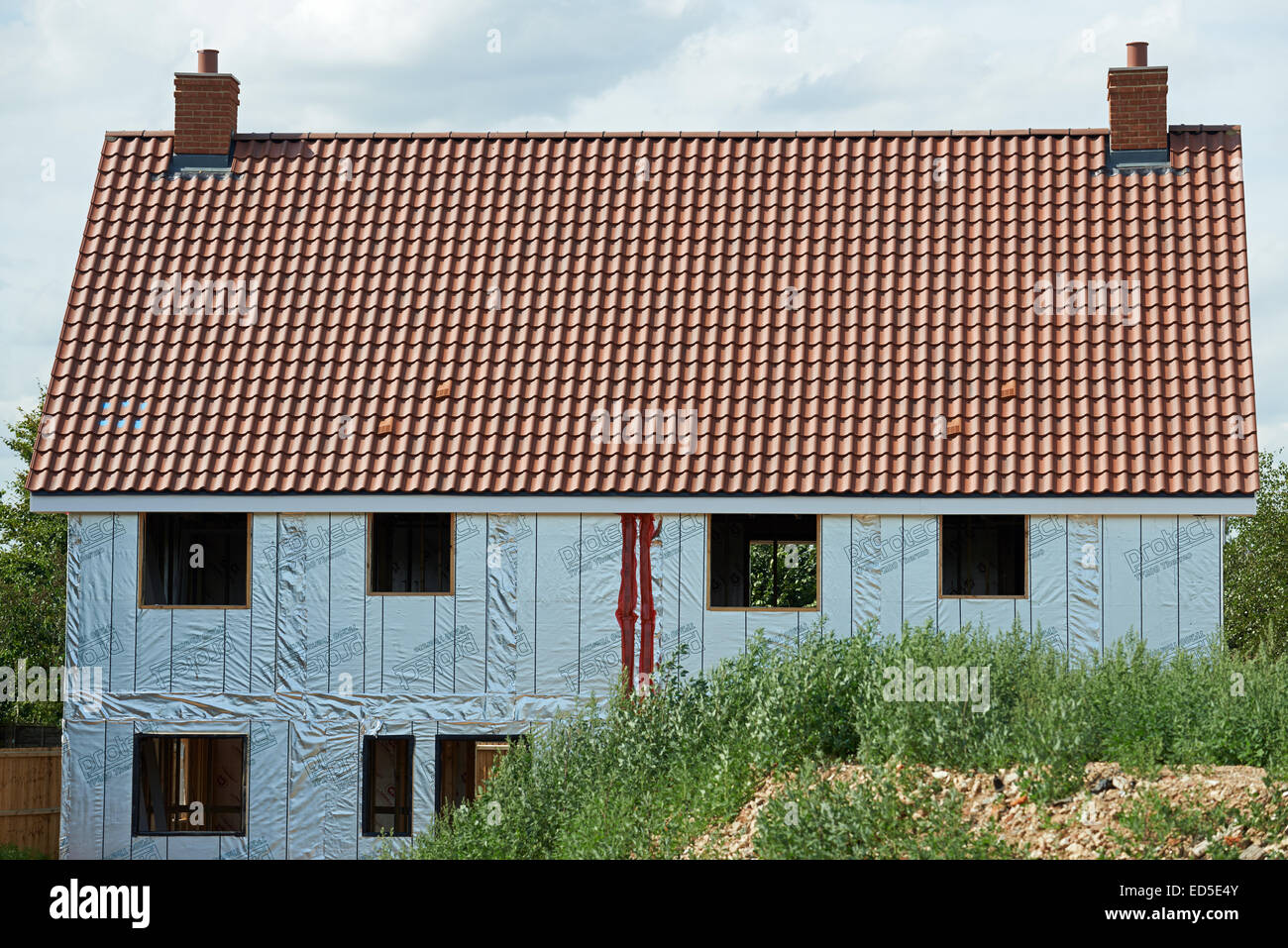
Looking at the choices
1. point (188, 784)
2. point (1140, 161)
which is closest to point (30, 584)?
point (188, 784)

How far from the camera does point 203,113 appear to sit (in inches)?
767

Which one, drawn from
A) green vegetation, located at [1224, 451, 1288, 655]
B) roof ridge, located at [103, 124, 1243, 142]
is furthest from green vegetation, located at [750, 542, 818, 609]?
green vegetation, located at [1224, 451, 1288, 655]

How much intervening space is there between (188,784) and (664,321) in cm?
1124

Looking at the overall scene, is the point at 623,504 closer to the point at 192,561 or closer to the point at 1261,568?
the point at 192,561

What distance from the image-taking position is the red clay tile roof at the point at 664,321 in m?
16.3

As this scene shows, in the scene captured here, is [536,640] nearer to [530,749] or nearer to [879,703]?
[530,749]

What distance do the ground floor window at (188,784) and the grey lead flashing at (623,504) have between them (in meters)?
2.74

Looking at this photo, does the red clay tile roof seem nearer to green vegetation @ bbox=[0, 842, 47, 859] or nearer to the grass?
the grass

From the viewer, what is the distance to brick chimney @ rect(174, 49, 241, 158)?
19516 millimetres

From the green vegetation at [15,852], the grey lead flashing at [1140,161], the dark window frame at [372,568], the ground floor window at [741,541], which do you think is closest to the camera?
the dark window frame at [372,568]

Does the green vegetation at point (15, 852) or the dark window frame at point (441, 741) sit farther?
the green vegetation at point (15, 852)

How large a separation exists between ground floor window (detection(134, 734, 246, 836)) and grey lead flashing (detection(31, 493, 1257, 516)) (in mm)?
2737

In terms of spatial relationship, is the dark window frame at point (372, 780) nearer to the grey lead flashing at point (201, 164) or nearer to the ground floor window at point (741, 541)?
the ground floor window at point (741, 541)

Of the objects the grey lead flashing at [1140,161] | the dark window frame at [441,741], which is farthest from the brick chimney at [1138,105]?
the dark window frame at [441,741]
